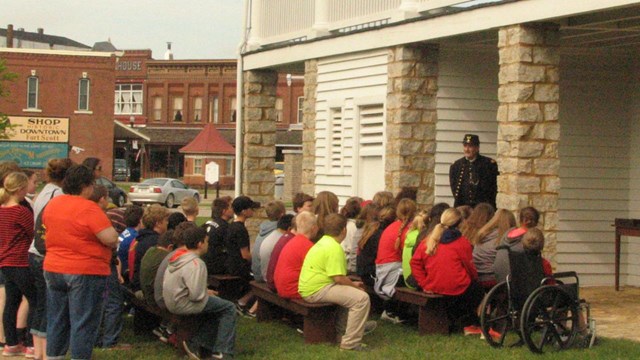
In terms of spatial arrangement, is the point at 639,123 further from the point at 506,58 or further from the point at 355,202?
Result: the point at 355,202

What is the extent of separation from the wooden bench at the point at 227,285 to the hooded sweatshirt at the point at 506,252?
3433 millimetres

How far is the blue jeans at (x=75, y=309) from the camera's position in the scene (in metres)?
9.23

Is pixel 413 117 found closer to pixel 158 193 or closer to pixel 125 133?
pixel 158 193

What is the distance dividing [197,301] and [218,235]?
3.13m

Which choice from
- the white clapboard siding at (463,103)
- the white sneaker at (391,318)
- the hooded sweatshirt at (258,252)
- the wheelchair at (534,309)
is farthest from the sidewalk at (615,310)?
the hooded sweatshirt at (258,252)

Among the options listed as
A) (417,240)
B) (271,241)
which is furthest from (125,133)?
(417,240)

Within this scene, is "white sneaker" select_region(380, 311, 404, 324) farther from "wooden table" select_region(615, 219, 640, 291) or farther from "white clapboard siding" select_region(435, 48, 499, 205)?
"wooden table" select_region(615, 219, 640, 291)

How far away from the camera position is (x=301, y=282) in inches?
434

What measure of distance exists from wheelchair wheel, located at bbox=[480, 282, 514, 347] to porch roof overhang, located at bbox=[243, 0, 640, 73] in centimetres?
318

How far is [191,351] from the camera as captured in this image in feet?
34.5

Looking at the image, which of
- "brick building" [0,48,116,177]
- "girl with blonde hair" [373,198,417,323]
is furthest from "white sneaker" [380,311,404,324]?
"brick building" [0,48,116,177]

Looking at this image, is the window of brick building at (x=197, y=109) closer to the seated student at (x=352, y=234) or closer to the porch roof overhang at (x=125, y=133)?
the porch roof overhang at (x=125, y=133)

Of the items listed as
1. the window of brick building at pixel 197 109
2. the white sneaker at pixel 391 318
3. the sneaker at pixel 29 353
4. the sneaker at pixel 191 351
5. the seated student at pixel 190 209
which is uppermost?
the window of brick building at pixel 197 109

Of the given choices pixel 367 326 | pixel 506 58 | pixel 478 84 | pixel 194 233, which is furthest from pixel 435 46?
pixel 194 233
